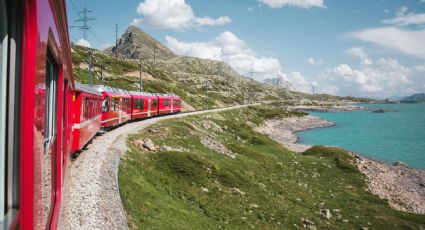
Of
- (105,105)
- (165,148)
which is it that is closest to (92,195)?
(165,148)

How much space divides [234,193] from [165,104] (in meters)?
34.2

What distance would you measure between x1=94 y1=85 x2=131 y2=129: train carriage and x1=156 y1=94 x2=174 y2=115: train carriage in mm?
13483

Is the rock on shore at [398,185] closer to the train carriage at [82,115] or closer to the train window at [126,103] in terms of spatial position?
the train carriage at [82,115]

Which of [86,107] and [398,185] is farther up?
[86,107]

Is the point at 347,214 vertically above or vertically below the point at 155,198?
below

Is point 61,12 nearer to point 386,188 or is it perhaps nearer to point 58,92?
point 58,92

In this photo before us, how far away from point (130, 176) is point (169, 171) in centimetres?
398

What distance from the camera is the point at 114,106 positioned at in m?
31.2

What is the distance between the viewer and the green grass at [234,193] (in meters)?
16.0

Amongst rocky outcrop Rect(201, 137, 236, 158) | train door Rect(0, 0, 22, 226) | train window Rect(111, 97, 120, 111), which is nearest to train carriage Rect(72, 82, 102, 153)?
train window Rect(111, 97, 120, 111)

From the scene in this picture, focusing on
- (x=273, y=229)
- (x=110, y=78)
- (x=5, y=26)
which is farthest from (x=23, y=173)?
(x=110, y=78)

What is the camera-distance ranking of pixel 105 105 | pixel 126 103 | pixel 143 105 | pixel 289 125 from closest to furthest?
pixel 105 105
pixel 126 103
pixel 143 105
pixel 289 125

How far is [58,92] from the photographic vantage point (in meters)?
7.15

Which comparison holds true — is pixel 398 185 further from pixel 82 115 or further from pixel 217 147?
pixel 82 115
